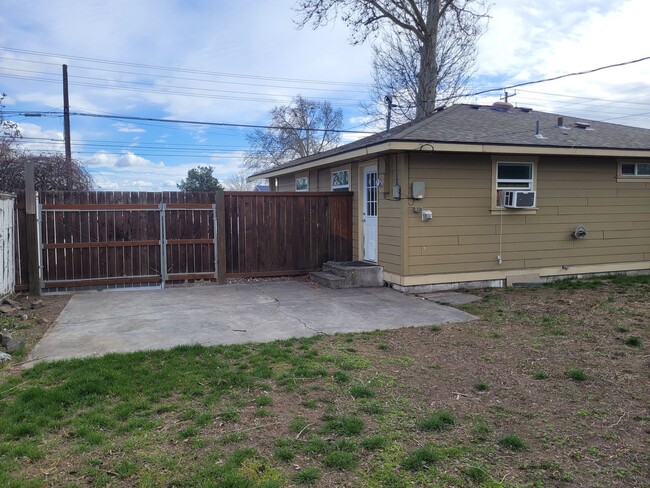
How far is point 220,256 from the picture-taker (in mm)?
9969

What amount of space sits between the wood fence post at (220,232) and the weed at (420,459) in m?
7.46

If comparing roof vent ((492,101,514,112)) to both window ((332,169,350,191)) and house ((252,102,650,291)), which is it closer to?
house ((252,102,650,291))

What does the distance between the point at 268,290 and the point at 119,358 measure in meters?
4.45

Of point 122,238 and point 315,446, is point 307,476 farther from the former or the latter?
point 122,238

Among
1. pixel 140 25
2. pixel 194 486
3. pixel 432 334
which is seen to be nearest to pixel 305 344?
pixel 432 334

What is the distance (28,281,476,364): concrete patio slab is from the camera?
5.71m

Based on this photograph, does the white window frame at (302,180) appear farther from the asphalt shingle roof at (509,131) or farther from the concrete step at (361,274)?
the concrete step at (361,274)

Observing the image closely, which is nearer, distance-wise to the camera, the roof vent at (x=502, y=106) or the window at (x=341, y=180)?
the window at (x=341, y=180)

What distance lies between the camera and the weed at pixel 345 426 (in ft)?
11.1

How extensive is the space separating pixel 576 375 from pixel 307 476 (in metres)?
2.90

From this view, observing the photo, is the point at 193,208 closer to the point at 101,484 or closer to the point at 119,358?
the point at 119,358

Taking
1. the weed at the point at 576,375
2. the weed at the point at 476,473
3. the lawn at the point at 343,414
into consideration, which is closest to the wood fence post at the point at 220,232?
the lawn at the point at 343,414

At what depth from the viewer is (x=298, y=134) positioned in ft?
114

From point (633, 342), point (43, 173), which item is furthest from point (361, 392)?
point (43, 173)
